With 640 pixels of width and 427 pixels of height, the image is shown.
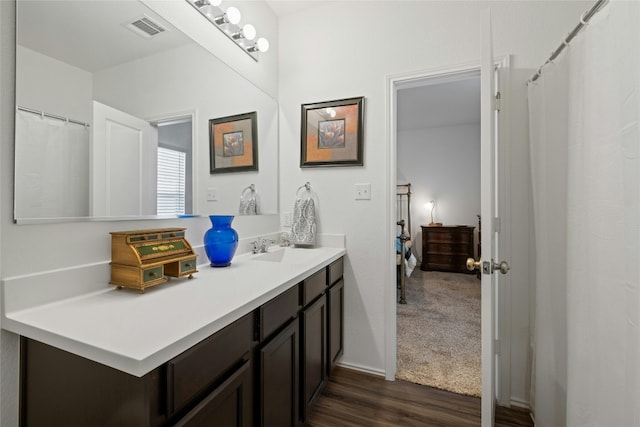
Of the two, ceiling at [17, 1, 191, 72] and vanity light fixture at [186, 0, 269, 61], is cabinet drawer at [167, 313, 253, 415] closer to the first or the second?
ceiling at [17, 1, 191, 72]

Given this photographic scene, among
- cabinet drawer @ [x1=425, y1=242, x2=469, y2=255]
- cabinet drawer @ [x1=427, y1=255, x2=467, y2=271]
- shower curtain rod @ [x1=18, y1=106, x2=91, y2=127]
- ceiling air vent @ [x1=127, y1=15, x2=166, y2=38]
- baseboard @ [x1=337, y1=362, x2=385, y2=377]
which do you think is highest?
ceiling air vent @ [x1=127, y1=15, x2=166, y2=38]

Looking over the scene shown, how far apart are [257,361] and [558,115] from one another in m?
1.66

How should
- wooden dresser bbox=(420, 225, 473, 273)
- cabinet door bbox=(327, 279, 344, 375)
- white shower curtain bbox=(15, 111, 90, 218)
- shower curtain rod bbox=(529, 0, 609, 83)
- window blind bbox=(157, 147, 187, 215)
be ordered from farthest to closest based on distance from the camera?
1. wooden dresser bbox=(420, 225, 473, 273)
2. cabinet door bbox=(327, 279, 344, 375)
3. window blind bbox=(157, 147, 187, 215)
4. shower curtain rod bbox=(529, 0, 609, 83)
5. white shower curtain bbox=(15, 111, 90, 218)

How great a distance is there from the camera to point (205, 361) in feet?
2.52

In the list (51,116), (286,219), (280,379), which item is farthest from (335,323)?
(51,116)

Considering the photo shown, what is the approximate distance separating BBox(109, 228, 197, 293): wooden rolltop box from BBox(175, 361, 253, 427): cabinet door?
1.47 feet

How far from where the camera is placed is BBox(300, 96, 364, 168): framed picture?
1959 mm

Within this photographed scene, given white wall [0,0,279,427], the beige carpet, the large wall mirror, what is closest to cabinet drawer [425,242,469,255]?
the beige carpet

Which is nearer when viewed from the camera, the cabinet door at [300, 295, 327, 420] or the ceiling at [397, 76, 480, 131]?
the cabinet door at [300, 295, 327, 420]

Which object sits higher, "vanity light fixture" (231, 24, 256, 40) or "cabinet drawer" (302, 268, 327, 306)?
"vanity light fixture" (231, 24, 256, 40)

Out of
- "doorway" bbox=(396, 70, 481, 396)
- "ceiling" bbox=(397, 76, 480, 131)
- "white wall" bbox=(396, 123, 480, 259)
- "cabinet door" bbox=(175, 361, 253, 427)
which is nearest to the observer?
"cabinet door" bbox=(175, 361, 253, 427)

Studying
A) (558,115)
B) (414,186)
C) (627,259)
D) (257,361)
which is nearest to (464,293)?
(414,186)

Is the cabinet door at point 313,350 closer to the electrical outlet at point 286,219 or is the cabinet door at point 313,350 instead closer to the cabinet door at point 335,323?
the cabinet door at point 335,323

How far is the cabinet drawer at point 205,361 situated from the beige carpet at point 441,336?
1.44m
